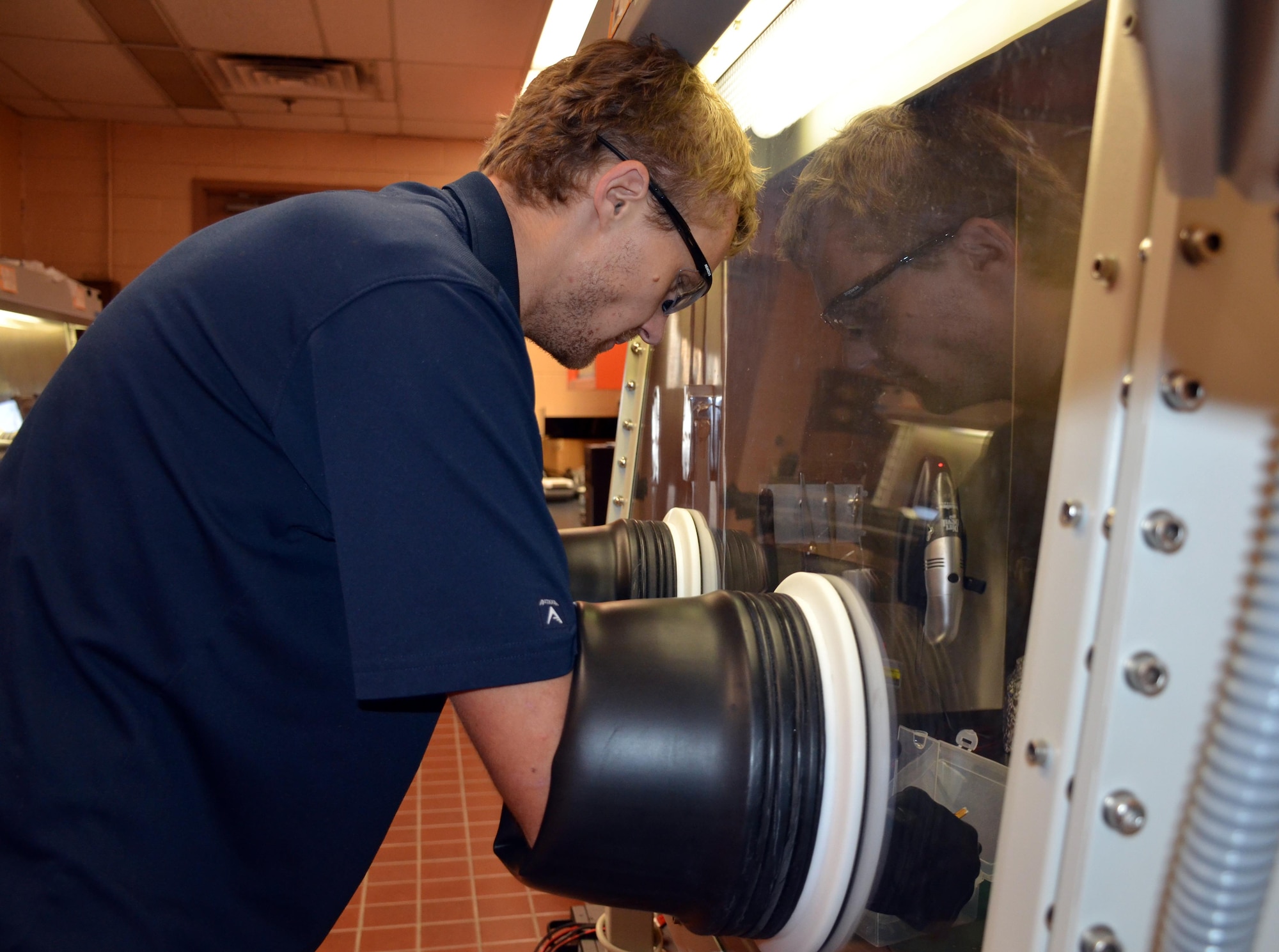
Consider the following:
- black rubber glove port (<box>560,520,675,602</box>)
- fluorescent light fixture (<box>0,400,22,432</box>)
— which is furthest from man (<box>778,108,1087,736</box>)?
fluorescent light fixture (<box>0,400,22,432</box>)

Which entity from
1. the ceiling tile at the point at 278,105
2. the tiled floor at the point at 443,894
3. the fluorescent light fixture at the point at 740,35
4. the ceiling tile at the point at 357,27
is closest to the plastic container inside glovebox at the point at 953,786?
the fluorescent light fixture at the point at 740,35

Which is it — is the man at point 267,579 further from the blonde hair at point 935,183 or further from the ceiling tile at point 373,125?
the ceiling tile at point 373,125

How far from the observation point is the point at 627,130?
39.8 inches

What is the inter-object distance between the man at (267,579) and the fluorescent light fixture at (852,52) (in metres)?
0.40

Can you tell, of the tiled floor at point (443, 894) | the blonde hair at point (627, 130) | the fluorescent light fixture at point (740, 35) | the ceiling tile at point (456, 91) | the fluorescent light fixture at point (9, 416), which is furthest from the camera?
the ceiling tile at point (456, 91)

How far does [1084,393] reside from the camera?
0.49m

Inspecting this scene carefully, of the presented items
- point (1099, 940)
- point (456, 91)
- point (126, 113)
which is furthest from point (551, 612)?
point (126, 113)

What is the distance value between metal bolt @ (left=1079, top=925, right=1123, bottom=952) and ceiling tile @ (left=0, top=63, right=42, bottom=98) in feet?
16.0

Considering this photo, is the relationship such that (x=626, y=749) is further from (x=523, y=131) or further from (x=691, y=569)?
(x=523, y=131)

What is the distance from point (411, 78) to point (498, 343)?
3.79m

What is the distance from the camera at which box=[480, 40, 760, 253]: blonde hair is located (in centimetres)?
100

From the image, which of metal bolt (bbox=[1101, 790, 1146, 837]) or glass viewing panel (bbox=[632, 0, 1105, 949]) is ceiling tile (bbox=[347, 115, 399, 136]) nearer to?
glass viewing panel (bbox=[632, 0, 1105, 949])

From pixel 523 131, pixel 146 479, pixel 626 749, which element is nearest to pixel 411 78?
pixel 523 131

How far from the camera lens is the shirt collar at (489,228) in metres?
0.88
